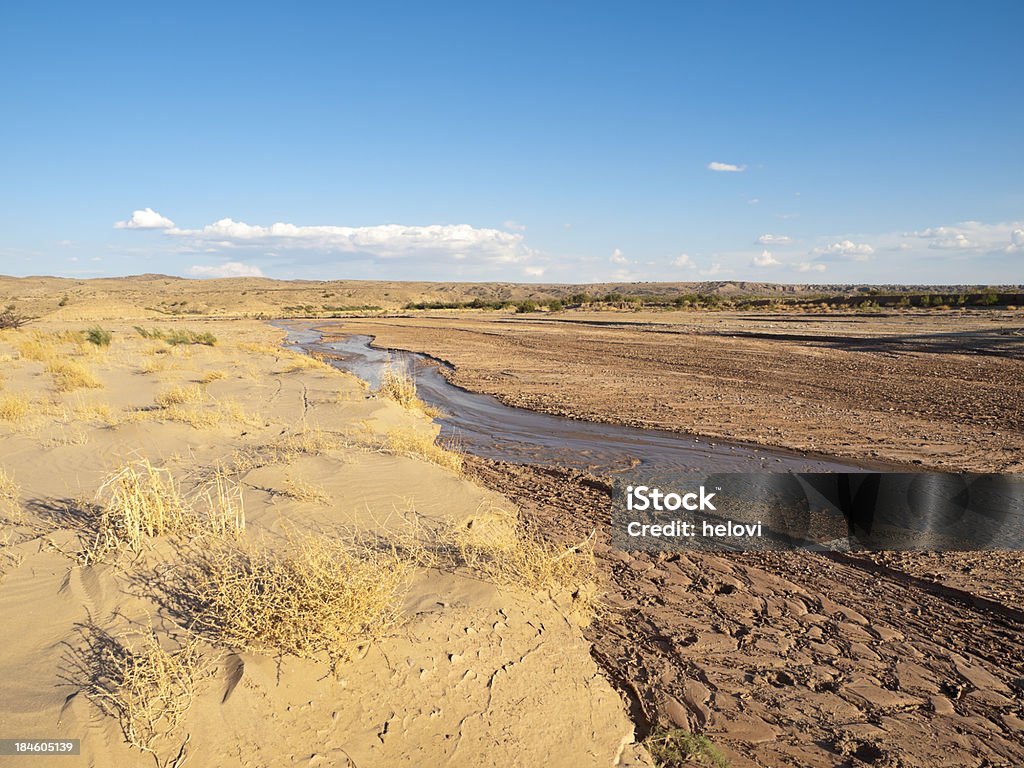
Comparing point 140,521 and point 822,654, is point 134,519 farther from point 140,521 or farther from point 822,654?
point 822,654

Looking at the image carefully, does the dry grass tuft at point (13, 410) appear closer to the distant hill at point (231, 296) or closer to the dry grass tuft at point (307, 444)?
the dry grass tuft at point (307, 444)

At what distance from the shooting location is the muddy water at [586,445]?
9547mm

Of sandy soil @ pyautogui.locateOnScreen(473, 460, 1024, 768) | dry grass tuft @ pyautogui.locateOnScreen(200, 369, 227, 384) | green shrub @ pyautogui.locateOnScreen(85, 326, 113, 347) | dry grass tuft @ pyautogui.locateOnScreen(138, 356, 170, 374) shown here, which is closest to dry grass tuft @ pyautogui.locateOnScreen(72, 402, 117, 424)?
dry grass tuft @ pyautogui.locateOnScreen(200, 369, 227, 384)

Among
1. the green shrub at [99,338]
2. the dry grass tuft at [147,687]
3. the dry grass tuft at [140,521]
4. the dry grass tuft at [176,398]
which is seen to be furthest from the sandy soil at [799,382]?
the green shrub at [99,338]

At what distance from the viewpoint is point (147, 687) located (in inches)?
124

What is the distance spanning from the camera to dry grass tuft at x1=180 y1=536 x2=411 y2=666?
3.54m

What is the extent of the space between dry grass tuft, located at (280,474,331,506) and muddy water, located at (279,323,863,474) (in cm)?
407

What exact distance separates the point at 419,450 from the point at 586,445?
3.37 metres

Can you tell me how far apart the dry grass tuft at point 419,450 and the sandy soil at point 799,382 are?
16.0ft

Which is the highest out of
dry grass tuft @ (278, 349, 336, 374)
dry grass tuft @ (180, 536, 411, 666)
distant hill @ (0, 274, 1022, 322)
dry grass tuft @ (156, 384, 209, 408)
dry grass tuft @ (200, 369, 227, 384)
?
distant hill @ (0, 274, 1022, 322)

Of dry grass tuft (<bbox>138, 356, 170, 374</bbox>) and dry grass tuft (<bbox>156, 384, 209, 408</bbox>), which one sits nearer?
dry grass tuft (<bbox>156, 384, 209, 408</bbox>)

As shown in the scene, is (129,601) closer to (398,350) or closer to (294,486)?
(294,486)

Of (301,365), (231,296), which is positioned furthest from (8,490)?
(231,296)

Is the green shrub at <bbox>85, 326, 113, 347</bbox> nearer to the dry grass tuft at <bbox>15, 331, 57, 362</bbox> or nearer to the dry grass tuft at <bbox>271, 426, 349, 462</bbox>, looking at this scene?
the dry grass tuft at <bbox>15, 331, 57, 362</bbox>
